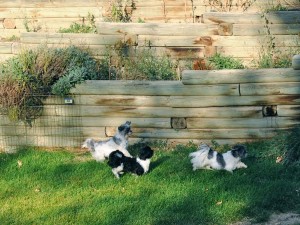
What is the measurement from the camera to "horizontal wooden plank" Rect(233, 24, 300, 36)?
12086 millimetres

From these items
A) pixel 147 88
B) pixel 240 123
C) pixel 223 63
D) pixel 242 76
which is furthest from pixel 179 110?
pixel 223 63

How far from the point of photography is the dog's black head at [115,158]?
31.2 ft

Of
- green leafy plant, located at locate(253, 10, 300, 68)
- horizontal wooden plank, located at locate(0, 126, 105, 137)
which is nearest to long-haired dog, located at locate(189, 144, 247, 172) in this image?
horizontal wooden plank, located at locate(0, 126, 105, 137)

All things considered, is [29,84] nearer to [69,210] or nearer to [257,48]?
[69,210]

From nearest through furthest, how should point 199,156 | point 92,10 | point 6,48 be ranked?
point 199,156 < point 6,48 < point 92,10

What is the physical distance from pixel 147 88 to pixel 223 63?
199 centimetres

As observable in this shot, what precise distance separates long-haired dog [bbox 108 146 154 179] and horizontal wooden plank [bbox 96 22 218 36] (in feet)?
11.4

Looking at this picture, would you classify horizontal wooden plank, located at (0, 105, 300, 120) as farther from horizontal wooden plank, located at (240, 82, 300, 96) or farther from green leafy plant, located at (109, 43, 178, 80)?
green leafy plant, located at (109, 43, 178, 80)

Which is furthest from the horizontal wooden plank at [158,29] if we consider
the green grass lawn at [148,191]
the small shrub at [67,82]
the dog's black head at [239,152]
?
the dog's black head at [239,152]

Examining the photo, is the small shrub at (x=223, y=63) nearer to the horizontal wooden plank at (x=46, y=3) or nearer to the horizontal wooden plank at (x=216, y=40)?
the horizontal wooden plank at (x=216, y=40)

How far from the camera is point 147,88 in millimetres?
10758

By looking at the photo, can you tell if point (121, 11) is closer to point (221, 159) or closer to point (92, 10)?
point (92, 10)

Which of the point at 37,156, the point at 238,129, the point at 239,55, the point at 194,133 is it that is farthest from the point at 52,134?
the point at 239,55

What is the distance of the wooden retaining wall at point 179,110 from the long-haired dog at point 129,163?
1.27m
